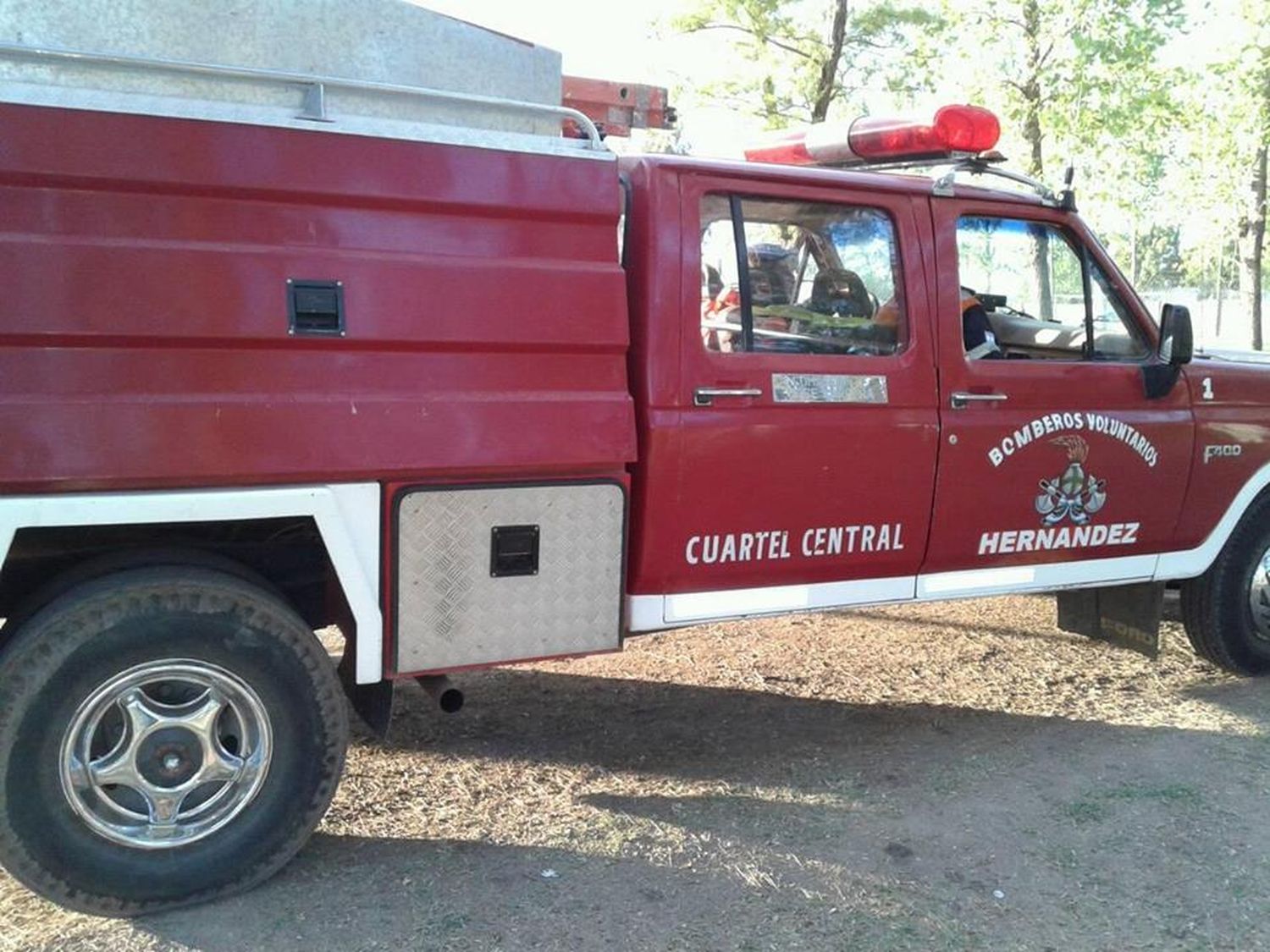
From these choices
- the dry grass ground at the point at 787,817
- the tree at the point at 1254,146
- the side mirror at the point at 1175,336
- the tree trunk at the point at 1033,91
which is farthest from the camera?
the tree at the point at 1254,146

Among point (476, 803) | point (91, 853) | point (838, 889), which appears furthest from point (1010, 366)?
point (91, 853)

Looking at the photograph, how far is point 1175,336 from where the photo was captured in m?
4.57

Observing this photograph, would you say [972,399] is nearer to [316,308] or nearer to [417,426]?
[417,426]

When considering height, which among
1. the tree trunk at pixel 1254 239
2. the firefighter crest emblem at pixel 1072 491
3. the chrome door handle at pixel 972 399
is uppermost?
the tree trunk at pixel 1254 239

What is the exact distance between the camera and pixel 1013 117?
513 inches

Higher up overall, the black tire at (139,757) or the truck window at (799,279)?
the truck window at (799,279)

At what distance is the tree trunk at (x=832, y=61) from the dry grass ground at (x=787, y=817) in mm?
9020

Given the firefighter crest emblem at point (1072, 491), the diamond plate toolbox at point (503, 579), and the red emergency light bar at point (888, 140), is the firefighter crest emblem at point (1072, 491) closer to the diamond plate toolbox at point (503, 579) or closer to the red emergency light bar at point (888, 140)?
the red emergency light bar at point (888, 140)

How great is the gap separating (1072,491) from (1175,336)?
772 mm

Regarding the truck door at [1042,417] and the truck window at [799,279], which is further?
the truck door at [1042,417]

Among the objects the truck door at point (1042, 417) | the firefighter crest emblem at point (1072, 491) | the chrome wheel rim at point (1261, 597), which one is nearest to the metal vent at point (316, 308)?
the truck door at point (1042, 417)

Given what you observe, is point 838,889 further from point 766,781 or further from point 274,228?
point 274,228

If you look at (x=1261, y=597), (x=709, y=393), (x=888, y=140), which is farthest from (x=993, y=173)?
(x=1261, y=597)

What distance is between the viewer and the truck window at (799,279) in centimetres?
385
